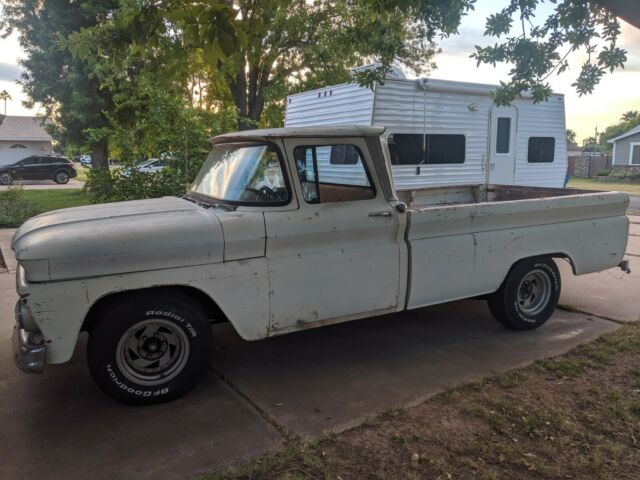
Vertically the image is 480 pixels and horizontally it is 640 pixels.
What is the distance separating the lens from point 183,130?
10.8m

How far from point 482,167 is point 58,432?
9.27m

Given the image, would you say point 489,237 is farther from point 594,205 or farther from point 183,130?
point 183,130

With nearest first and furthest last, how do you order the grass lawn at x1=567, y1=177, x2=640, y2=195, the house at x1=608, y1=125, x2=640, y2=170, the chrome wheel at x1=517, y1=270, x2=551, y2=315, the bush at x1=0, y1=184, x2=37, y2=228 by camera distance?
1. the chrome wheel at x1=517, y1=270, x2=551, y2=315
2. the bush at x1=0, y1=184, x2=37, y2=228
3. the grass lawn at x1=567, y1=177, x2=640, y2=195
4. the house at x1=608, y1=125, x2=640, y2=170

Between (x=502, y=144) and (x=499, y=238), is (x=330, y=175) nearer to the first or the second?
(x=499, y=238)

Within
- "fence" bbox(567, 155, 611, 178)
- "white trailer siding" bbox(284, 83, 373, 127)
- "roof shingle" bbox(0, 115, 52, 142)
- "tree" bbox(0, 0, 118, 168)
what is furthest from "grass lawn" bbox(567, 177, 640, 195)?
"roof shingle" bbox(0, 115, 52, 142)

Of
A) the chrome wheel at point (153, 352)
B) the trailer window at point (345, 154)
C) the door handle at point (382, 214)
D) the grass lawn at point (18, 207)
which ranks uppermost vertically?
the trailer window at point (345, 154)

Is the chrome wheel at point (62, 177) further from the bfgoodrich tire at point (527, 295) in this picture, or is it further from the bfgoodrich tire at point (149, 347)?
the bfgoodrich tire at point (527, 295)

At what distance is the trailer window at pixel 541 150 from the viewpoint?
11656 mm

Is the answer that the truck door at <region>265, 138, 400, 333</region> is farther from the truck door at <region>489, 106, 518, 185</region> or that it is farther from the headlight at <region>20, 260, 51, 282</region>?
the truck door at <region>489, 106, 518, 185</region>

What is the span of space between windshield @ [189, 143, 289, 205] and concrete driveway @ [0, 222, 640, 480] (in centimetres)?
146

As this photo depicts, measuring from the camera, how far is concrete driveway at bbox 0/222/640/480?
326 centimetres

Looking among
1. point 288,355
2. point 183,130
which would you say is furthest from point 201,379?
point 183,130

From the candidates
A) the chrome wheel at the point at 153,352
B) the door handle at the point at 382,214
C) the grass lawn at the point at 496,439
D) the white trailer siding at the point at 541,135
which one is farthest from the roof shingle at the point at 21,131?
the grass lawn at the point at 496,439

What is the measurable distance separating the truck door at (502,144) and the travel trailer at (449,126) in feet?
0.07
